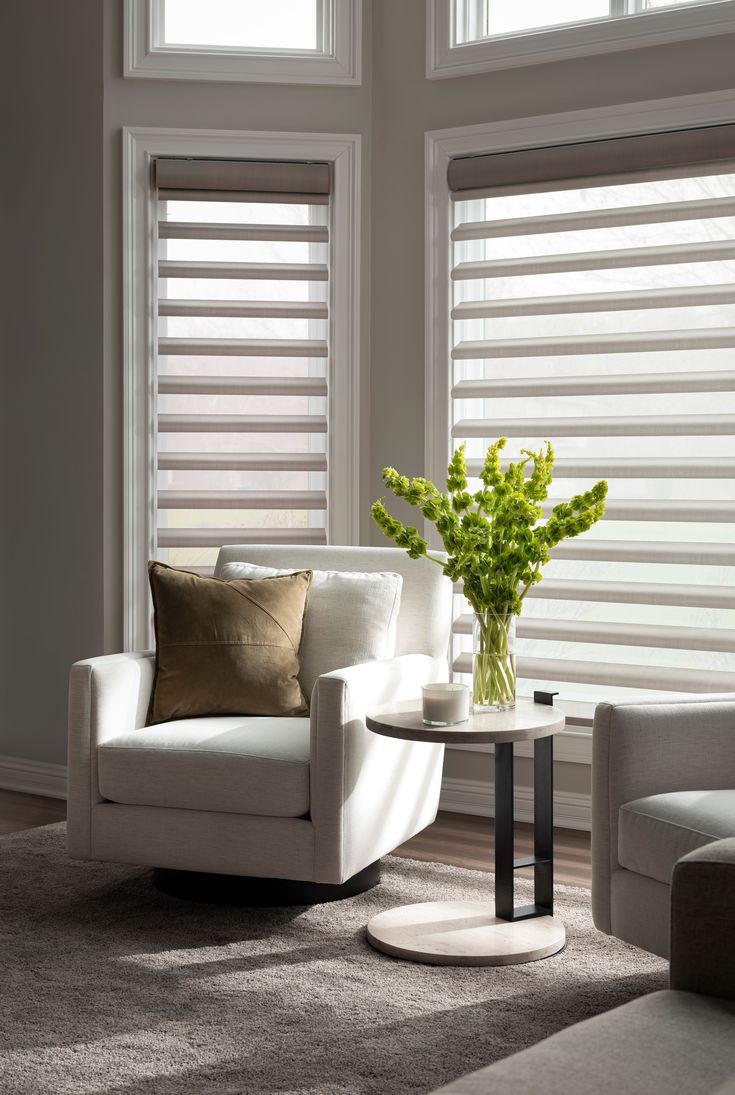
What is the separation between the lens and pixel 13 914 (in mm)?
2998

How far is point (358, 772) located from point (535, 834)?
49 centimetres

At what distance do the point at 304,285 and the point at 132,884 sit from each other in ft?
7.41

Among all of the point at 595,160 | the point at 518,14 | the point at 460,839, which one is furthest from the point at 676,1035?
the point at 518,14

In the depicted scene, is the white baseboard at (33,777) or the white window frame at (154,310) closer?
the white window frame at (154,310)

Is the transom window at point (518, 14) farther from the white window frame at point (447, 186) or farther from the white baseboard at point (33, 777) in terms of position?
the white baseboard at point (33, 777)

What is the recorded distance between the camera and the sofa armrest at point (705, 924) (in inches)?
54.4

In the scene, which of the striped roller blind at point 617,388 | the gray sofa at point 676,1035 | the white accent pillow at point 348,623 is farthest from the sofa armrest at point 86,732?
the gray sofa at point 676,1035

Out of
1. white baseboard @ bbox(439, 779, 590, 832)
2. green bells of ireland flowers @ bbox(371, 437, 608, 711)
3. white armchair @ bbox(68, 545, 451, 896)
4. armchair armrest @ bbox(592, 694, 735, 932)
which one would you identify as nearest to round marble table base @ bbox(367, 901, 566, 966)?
white armchair @ bbox(68, 545, 451, 896)

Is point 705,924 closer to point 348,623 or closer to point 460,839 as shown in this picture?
point 348,623

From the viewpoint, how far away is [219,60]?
4.24m

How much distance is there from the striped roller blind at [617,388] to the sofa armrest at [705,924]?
7.78 feet

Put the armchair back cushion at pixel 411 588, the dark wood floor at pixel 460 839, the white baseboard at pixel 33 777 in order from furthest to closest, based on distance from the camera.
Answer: the white baseboard at pixel 33 777, the dark wood floor at pixel 460 839, the armchair back cushion at pixel 411 588

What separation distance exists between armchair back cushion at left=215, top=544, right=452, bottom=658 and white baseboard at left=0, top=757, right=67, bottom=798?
1334mm

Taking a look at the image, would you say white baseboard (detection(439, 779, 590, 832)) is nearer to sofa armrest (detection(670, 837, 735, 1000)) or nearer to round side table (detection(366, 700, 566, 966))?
round side table (detection(366, 700, 566, 966))
